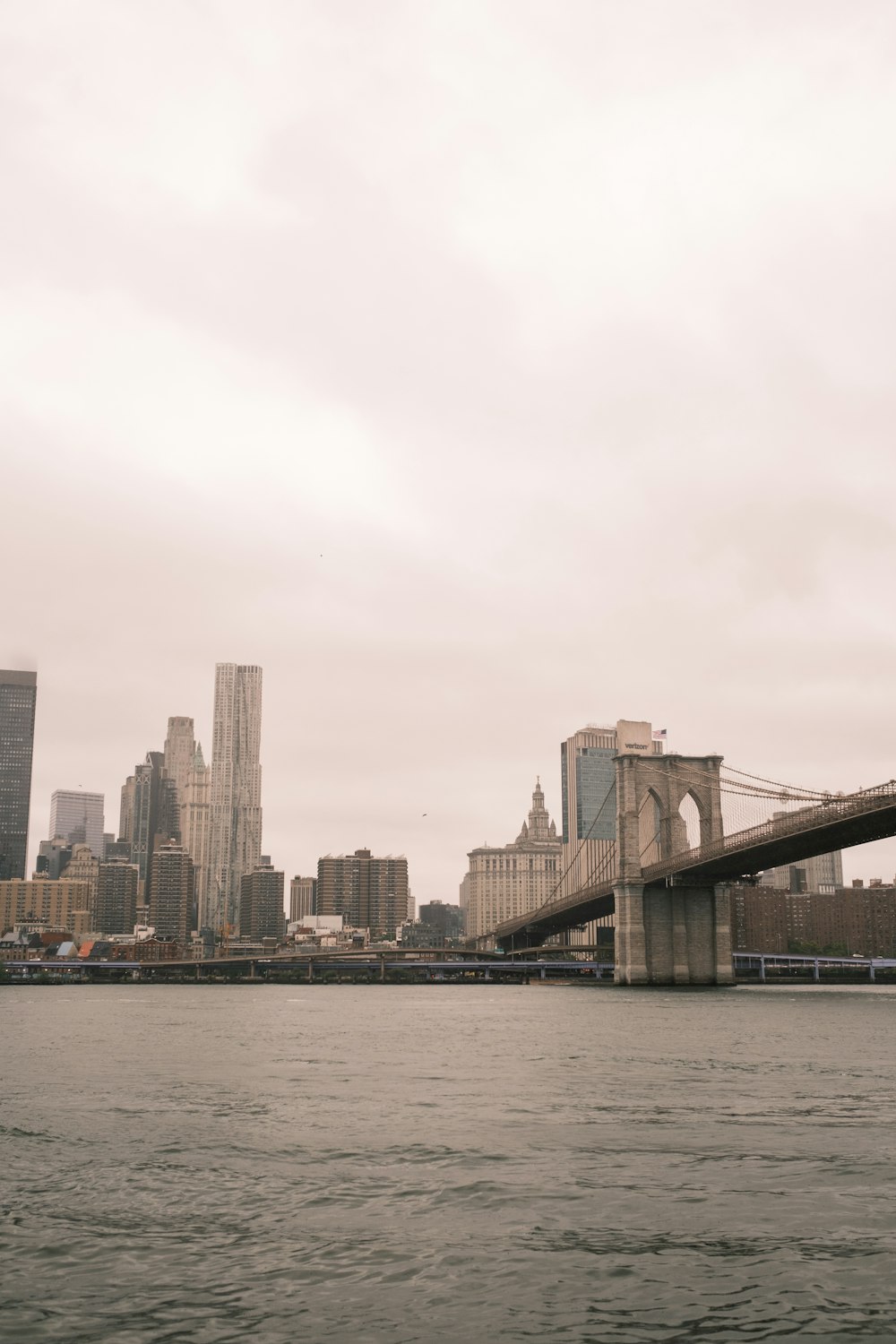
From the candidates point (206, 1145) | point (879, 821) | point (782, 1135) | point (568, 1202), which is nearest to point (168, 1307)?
point (568, 1202)

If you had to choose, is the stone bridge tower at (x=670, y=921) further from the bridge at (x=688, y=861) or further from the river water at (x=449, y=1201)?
the river water at (x=449, y=1201)

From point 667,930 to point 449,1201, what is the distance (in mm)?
95551

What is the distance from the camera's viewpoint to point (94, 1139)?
23250mm

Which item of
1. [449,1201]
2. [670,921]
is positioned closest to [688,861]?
[670,921]

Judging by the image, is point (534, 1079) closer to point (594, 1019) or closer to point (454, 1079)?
point (454, 1079)

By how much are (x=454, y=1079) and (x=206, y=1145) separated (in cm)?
1305

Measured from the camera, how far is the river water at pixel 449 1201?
1255cm

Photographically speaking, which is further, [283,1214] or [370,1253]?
[283,1214]

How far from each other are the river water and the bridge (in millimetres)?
50297

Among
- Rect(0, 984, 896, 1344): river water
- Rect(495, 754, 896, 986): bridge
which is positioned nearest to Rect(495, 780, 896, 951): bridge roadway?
Rect(495, 754, 896, 986): bridge

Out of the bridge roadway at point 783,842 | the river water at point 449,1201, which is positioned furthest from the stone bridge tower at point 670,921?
the river water at point 449,1201

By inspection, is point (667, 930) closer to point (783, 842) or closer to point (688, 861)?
point (688, 861)

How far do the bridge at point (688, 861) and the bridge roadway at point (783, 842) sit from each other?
0.12m

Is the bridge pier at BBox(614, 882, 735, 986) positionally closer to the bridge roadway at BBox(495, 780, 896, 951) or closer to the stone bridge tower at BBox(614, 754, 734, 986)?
the stone bridge tower at BBox(614, 754, 734, 986)
